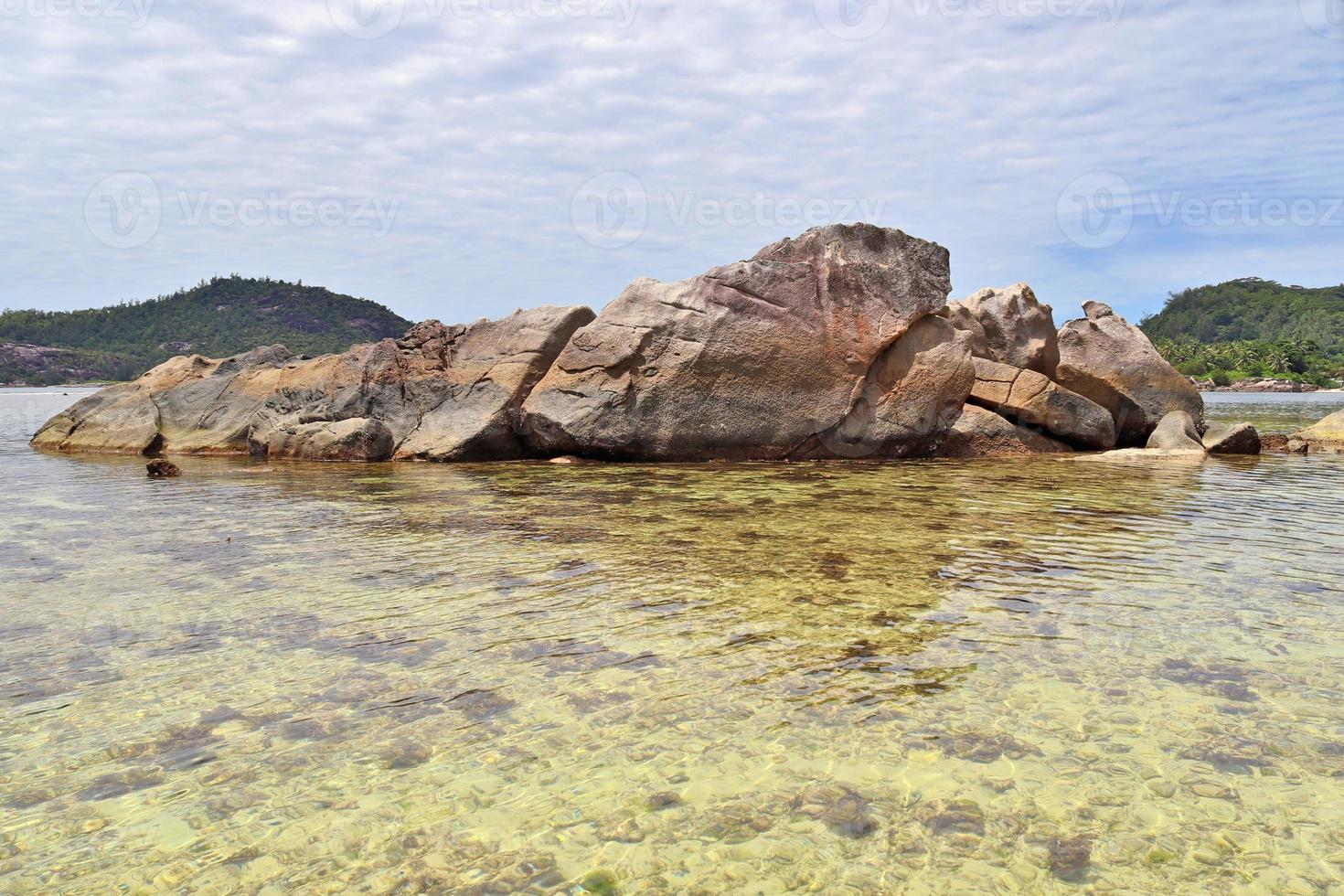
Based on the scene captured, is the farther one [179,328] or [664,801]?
[179,328]

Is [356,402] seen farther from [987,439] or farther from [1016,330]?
[1016,330]

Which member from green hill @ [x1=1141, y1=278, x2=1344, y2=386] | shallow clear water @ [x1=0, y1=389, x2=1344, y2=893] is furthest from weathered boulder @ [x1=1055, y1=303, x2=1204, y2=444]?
green hill @ [x1=1141, y1=278, x2=1344, y2=386]

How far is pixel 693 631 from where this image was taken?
16.0 ft

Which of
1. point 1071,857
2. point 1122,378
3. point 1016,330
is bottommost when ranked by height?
point 1071,857

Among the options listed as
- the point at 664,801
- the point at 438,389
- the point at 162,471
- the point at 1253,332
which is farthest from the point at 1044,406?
the point at 1253,332

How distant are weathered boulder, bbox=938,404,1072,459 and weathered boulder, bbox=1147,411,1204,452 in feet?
5.68

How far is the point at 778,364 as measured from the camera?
1416cm

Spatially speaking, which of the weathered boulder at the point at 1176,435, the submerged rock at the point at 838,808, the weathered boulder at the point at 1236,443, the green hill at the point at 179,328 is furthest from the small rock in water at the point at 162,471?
the green hill at the point at 179,328

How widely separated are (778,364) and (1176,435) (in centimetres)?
783

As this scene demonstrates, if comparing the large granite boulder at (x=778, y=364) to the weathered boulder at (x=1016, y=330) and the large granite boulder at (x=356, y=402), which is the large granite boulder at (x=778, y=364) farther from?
the weathered boulder at (x=1016, y=330)

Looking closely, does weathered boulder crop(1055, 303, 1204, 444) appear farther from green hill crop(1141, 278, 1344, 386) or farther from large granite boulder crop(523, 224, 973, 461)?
green hill crop(1141, 278, 1344, 386)

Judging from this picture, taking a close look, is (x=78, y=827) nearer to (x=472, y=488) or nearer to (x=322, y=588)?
(x=322, y=588)

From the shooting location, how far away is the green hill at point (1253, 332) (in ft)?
249

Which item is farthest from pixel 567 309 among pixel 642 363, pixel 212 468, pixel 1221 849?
pixel 1221 849
